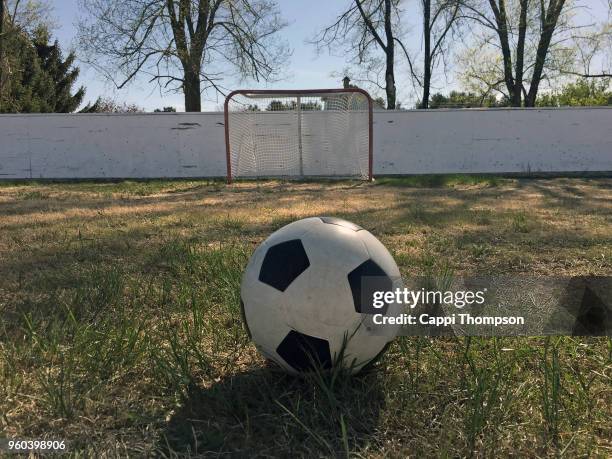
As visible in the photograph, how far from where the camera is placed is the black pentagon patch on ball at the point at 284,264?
1988mm

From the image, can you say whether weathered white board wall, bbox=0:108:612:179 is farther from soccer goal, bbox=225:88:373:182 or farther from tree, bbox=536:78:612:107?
tree, bbox=536:78:612:107

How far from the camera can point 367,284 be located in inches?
78.9

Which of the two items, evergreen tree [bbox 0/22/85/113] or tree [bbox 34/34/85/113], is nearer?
evergreen tree [bbox 0/22/85/113]

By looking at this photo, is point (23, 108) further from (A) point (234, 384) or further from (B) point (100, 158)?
(A) point (234, 384)

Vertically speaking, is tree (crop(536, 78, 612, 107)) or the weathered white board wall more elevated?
tree (crop(536, 78, 612, 107))

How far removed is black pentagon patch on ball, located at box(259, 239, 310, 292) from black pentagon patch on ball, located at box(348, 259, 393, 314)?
22 cm

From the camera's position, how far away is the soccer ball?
194 cm

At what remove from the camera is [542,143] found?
51.5ft

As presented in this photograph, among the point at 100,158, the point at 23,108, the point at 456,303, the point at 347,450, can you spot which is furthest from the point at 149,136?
the point at 23,108

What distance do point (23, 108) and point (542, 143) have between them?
1173 inches

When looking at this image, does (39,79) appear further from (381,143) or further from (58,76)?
(381,143)

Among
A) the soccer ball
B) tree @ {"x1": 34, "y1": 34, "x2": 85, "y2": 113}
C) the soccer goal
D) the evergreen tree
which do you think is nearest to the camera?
the soccer ball

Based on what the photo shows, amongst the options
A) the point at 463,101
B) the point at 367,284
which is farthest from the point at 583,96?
the point at 367,284

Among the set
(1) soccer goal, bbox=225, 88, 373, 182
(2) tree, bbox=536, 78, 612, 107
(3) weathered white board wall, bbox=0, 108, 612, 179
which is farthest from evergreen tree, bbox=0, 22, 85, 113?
(2) tree, bbox=536, 78, 612, 107
